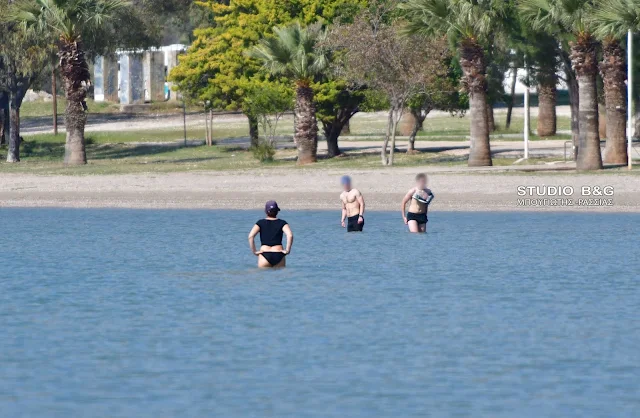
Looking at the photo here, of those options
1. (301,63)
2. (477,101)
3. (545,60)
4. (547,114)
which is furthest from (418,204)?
(547,114)

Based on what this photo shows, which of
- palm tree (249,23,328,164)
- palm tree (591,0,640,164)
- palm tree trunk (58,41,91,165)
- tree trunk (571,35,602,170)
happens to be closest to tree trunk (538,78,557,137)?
palm tree (249,23,328,164)

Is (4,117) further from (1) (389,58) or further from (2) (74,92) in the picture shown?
(1) (389,58)

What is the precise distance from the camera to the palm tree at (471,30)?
1677 inches

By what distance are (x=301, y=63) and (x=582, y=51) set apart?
457 inches

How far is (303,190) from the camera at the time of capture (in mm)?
37875

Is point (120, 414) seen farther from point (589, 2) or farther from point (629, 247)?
point (589, 2)

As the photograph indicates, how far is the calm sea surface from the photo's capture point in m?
12.9

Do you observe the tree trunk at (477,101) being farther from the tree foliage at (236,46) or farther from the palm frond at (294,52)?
the tree foliage at (236,46)

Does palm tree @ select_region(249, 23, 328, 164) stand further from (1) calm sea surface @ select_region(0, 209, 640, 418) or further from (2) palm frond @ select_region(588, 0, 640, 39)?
(1) calm sea surface @ select_region(0, 209, 640, 418)

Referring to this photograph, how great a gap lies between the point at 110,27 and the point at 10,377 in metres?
44.6

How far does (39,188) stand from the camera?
132ft

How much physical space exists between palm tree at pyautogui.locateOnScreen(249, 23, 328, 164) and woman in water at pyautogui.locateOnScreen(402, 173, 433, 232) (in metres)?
20.8

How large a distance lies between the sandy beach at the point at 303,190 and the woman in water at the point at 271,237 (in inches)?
485

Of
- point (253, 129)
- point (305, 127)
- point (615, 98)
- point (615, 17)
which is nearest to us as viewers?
point (615, 17)
